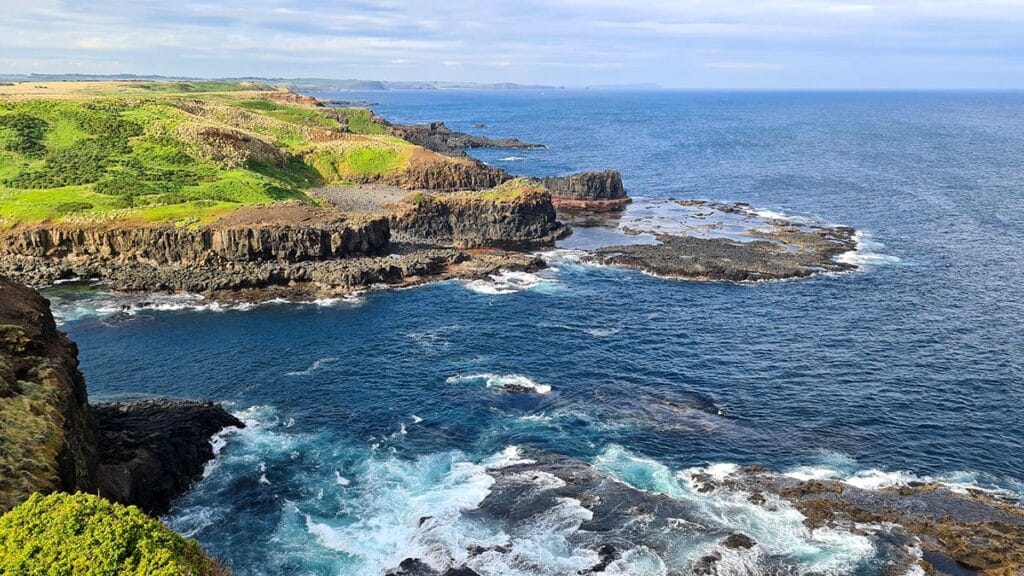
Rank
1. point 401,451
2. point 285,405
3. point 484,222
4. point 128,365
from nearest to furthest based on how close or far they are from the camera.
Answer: point 401,451
point 285,405
point 128,365
point 484,222

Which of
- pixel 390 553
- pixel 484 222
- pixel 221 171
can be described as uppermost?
pixel 221 171

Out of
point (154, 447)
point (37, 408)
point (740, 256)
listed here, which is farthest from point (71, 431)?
point (740, 256)

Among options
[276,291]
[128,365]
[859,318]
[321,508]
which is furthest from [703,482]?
[276,291]

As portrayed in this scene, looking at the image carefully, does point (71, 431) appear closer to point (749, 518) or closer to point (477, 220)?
point (749, 518)

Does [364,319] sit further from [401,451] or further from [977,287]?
[977,287]

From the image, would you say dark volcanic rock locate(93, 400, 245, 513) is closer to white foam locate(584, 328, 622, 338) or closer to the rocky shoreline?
the rocky shoreline

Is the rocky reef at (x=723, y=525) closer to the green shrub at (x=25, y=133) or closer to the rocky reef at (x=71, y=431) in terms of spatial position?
the rocky reef at (x=71, y=431)
